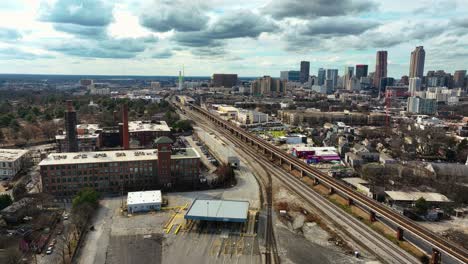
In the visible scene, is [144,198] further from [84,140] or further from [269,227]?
[84,140]

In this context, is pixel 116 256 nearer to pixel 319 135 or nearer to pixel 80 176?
pixel 80 176

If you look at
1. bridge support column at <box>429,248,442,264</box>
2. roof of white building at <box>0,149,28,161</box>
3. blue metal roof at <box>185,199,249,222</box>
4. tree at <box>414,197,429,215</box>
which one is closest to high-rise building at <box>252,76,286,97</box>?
roof of white building at <box>0,149,28,161</box>

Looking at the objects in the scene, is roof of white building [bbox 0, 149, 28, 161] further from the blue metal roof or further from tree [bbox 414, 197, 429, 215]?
tree [bbox 414, 197, 429, 215]

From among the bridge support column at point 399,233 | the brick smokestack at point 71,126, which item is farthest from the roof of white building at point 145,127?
the bridge support column at point 399,233

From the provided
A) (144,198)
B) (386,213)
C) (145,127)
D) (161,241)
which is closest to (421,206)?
(386,213)

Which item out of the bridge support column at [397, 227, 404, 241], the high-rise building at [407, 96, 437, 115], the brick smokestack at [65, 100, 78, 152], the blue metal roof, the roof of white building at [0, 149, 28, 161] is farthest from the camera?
the high-rise building at [407, 96, 437, 115]

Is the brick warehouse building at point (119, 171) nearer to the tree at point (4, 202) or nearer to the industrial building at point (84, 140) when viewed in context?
the tree at point (4, 202)
